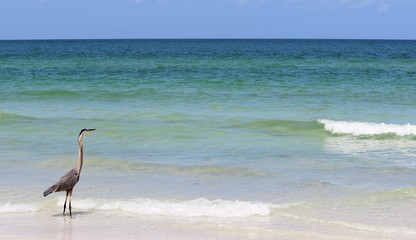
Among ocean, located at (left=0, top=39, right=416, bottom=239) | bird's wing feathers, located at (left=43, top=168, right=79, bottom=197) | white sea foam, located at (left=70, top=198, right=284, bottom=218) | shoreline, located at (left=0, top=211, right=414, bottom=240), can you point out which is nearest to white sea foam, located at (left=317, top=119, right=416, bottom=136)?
ocean, located at (left=0, top=39, right=416, bottom=239)

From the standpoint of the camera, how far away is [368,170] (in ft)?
30.7

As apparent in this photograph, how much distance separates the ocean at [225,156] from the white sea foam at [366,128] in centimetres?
4

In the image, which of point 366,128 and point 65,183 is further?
point 366,128

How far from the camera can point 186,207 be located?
23.5ft

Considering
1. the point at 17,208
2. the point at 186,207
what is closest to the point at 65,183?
the point at 17,208

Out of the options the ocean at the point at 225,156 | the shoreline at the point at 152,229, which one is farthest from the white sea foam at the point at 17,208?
the shoreline at the point at 152,229

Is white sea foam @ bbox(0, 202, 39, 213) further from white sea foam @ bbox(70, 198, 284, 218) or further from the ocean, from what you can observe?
white sea foam @ bbox(70, 198, 284, 218)

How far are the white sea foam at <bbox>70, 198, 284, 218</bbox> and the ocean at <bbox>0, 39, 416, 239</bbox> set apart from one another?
0.06 feet

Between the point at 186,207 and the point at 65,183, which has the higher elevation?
the point at 65,183

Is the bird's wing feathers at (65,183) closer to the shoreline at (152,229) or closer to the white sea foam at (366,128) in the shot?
the shoreline at (152,229)

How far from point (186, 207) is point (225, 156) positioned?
337 cm

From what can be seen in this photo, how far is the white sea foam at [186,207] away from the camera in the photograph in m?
7.00

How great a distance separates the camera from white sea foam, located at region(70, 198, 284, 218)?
276 inches

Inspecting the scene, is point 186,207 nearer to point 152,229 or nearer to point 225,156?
point 152,229
